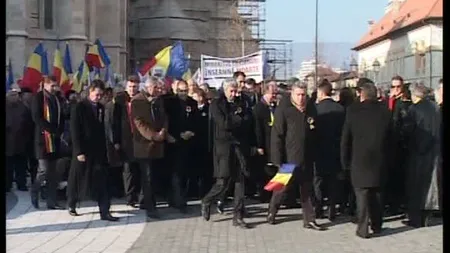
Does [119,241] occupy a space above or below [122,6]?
below

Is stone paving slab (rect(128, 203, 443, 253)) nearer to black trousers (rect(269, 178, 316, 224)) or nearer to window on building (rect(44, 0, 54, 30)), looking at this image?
black trousers (rect(269, 178, 316, 224))

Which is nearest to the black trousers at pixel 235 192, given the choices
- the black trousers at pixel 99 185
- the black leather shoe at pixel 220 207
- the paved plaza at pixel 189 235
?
the paved plaza at pixel 189 235

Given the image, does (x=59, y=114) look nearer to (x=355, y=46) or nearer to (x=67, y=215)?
(x=67, y=215)

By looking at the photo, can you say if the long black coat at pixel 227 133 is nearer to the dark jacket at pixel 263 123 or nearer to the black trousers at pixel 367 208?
the dark jacket at pixel 263 123

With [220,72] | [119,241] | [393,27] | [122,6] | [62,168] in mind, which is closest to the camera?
[119,241]

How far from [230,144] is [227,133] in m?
0.16

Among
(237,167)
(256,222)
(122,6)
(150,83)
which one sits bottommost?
(256,222)

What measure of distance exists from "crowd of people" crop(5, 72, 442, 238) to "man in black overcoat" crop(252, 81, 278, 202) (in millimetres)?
21

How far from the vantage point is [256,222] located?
11375 mm

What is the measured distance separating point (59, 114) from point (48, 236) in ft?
8.37

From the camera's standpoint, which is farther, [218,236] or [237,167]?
[237,167]

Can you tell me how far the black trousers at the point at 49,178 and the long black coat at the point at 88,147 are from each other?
2.60 ft

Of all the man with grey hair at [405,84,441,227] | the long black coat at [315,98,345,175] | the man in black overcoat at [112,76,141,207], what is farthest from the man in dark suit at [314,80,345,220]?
the man in black overcoat at [112,76,141,207]

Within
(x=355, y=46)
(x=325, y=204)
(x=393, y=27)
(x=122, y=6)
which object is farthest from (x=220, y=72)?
(x=355, y=46)
